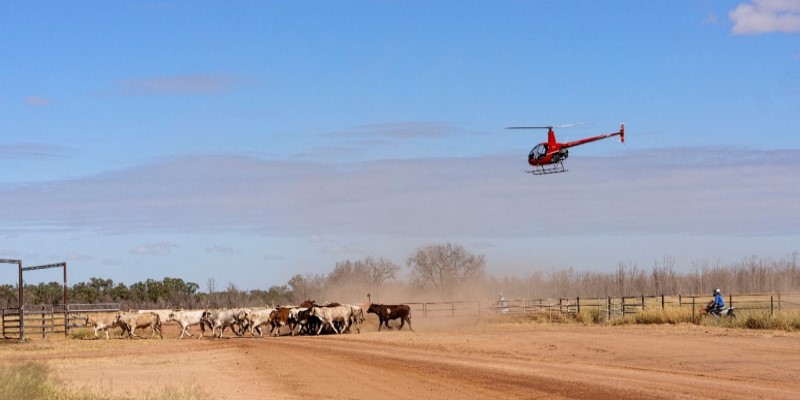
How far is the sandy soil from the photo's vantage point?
→ 23922 mm

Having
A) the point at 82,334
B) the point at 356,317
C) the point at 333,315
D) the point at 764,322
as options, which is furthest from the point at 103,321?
the point at 764,322

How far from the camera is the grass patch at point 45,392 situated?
19969 mm

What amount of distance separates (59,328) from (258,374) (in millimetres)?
35914

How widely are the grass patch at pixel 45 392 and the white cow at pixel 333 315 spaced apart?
2844 cm

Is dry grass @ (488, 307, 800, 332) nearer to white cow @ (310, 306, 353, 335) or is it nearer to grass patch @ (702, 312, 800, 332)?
grass patch @ (702, 312, 800, 332)

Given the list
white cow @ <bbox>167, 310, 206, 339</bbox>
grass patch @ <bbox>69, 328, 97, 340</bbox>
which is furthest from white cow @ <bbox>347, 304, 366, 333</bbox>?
grass patch @ <bbox>69, 328, 97, 340</bbox>

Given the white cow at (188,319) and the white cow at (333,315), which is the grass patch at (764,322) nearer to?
the white cow at (333,315)

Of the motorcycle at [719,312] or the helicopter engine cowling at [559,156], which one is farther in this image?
the helicopter engine cowling at [559,156]

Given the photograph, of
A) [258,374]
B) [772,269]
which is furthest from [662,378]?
[772,269]

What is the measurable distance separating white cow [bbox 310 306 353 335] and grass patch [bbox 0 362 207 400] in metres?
28.4

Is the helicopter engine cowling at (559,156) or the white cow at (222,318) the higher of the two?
the helicopter engine cowling at (559,156)

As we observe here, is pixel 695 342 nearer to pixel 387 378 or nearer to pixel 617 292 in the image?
pixel 387 378

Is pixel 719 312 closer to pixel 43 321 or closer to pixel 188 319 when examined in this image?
pixel 188 319

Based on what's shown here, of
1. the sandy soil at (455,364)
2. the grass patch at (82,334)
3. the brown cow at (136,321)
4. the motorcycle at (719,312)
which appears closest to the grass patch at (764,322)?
the motorcycle at (719,312)
